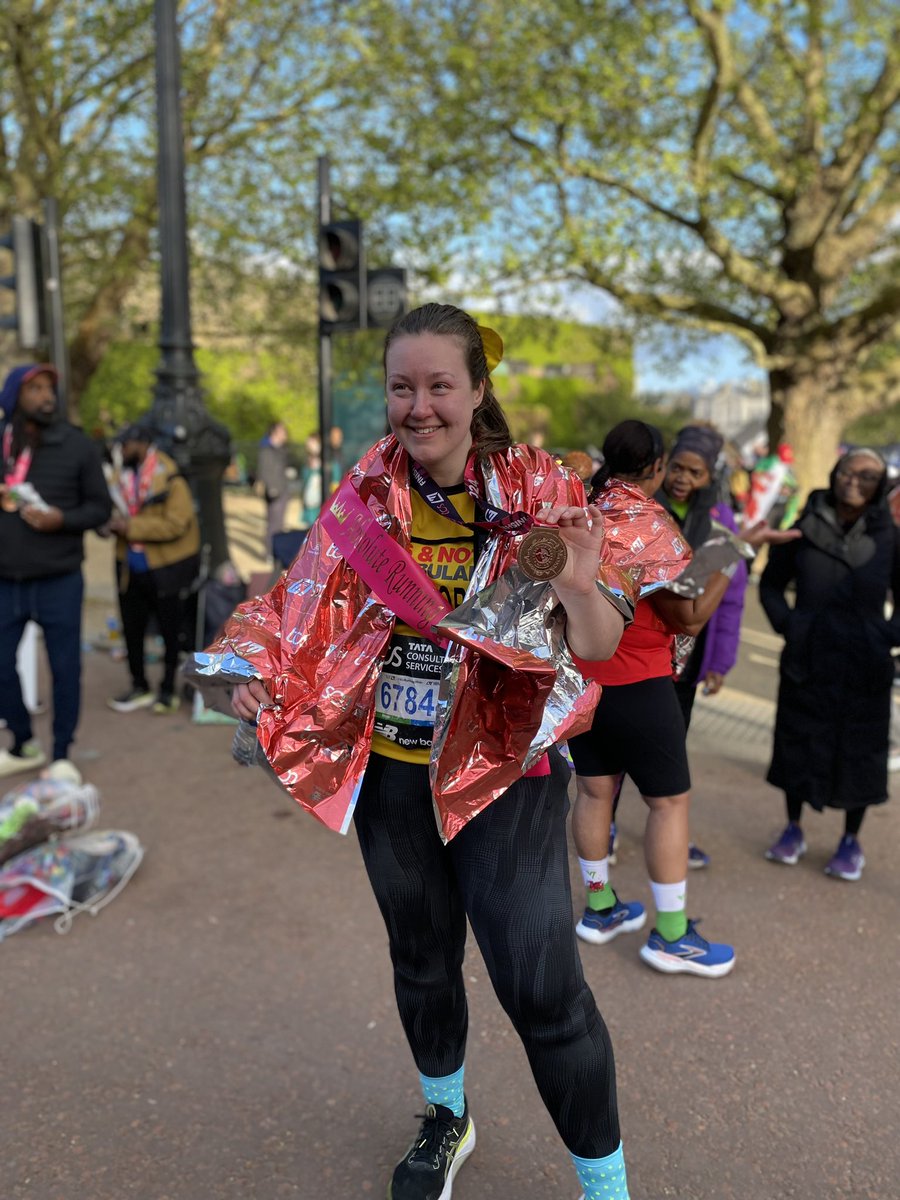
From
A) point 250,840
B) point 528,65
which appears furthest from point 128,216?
point 250,840

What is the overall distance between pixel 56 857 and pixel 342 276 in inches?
184

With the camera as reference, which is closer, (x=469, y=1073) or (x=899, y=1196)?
(x=899, y=1196)

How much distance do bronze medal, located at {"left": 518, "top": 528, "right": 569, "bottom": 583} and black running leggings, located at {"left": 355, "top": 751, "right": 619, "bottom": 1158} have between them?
0.49 meters

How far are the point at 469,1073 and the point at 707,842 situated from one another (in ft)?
6.45

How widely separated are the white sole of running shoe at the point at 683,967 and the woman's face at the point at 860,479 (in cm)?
177

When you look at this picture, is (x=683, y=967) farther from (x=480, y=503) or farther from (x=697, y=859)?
(x=480, y=503)

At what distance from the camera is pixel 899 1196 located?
7.58 ft

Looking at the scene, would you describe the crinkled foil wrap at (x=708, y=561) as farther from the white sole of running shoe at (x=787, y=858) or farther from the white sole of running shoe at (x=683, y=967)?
the white sole of running shoe at (x=787, y=858)

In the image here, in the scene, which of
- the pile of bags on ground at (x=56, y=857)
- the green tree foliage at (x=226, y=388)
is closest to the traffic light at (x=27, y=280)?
the green tree foliage at (x=226, y=388)

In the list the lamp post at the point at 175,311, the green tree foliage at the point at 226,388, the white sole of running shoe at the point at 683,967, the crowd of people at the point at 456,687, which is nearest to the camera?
the crowd of people at the point at 456,687

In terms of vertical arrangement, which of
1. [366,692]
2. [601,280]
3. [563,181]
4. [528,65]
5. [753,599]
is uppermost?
[528,65]

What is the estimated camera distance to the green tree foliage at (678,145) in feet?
43.8

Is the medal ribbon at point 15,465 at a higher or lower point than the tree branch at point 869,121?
lower

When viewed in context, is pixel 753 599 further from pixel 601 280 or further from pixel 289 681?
pixel 289 681
